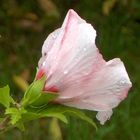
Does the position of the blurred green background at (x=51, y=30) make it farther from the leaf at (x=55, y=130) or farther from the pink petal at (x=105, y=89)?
the pink petal at (x=105, y=89)

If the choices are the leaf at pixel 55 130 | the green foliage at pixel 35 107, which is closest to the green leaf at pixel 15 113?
the green foliage at pixel 35 107

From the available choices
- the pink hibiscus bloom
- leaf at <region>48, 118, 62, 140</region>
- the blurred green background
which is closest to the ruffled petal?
the pink hibiscus bloom

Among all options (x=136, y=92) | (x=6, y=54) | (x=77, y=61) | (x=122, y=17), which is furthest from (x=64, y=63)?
(x=122, y=17)

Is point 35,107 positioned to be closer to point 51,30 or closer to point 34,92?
point 34,92

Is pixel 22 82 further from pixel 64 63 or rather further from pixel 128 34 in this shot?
pixel 64 63

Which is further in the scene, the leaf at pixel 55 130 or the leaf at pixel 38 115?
the leaf at pixel 55 130

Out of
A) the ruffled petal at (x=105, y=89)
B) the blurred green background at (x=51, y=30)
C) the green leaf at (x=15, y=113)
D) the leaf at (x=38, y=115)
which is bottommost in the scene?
the blurred green background at (x=51, y=30)

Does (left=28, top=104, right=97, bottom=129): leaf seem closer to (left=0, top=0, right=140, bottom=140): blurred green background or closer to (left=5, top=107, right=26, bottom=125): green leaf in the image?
(left=5, top=107, right=26, bottom=125): green leaf
